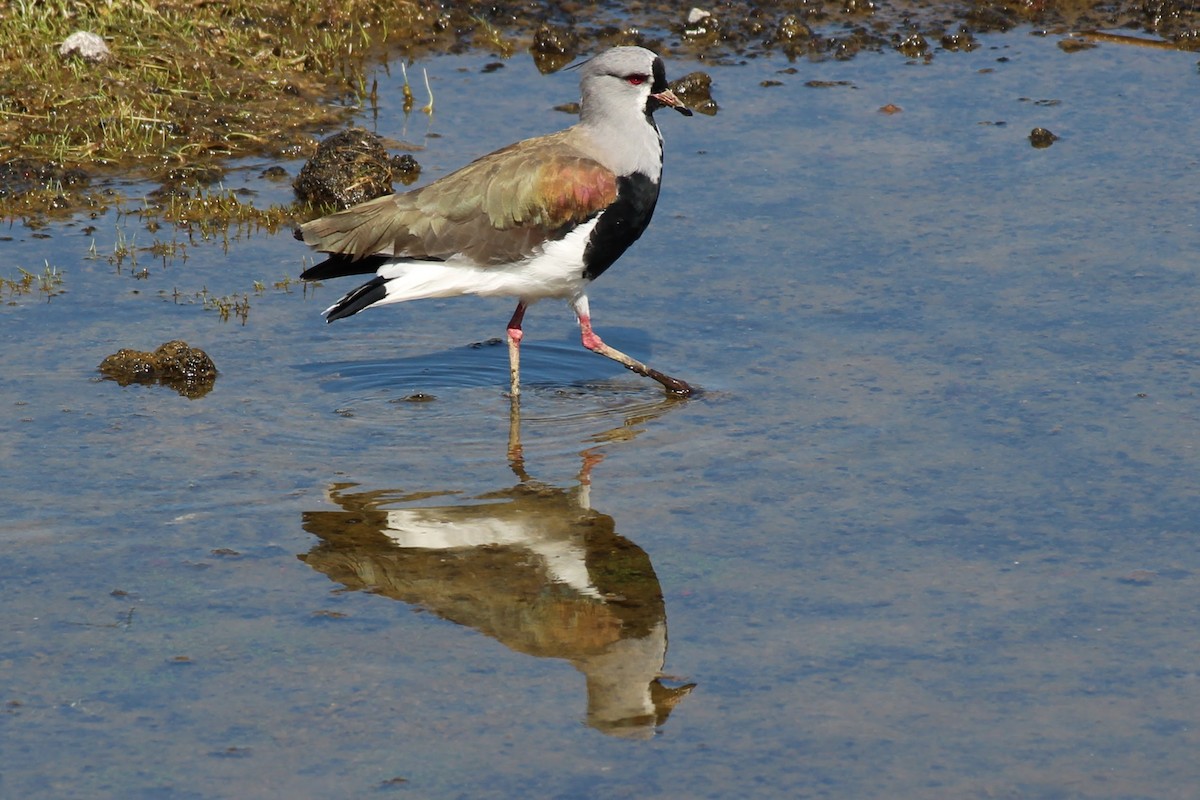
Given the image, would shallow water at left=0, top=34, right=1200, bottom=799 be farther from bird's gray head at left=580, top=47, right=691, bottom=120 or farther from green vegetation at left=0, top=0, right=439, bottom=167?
bird's gray head at left=580, top=47, right=691, bottom=120

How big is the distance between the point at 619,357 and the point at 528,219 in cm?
82

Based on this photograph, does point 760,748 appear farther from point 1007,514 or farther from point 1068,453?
point 1068,453

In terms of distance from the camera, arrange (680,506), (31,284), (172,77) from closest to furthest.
Answer: (680,506), (31,284), (172,77)

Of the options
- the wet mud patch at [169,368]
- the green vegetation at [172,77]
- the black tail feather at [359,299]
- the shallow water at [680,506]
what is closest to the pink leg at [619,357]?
the shallow water at [680,506]

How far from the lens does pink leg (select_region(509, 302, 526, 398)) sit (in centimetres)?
833

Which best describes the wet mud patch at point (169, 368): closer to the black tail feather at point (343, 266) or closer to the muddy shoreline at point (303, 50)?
the black tail feather at point (343, 266)

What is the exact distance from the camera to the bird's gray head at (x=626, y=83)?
27.2 feet

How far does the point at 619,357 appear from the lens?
842 centimetres

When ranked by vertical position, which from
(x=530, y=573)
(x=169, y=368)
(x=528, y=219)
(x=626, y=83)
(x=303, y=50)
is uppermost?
(x=626, y=83)

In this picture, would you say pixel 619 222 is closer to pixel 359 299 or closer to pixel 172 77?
pixel 359 299

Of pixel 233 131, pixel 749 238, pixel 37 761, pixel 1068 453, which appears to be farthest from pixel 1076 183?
pixel 37 761

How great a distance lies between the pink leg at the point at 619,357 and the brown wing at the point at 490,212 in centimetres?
53

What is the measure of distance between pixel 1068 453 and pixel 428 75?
630 cm

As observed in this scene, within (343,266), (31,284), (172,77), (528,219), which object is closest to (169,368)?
(343,266)
